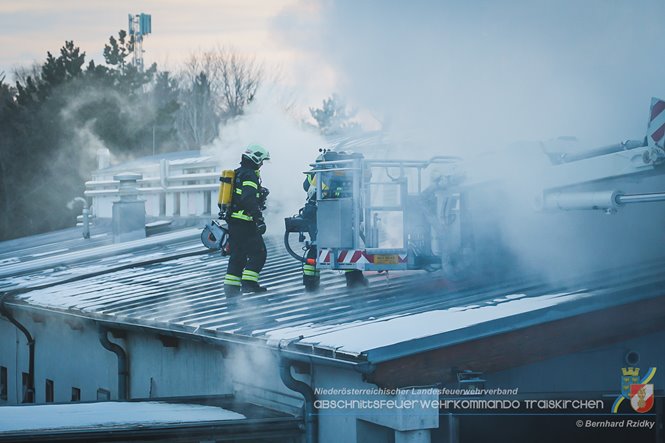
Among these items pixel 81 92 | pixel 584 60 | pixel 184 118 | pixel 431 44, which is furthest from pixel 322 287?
pixel 184 118

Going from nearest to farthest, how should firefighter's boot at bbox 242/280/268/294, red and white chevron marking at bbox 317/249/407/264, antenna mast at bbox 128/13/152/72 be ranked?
red and white chevron marking at bbox 317/249/407/264 < firefighter's boot at bbox 242/280/268/294 < antenna mast at bbox 128/13/152/72

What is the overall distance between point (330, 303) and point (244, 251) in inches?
53.5

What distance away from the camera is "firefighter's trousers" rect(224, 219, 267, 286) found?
432 inches

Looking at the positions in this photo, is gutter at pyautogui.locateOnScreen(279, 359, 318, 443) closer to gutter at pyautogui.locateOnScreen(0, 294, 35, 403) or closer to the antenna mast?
gutter at pyautogui.locateOnScreen(0, 294, 35, 403)

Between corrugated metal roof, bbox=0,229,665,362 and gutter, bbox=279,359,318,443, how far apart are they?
0.20 m

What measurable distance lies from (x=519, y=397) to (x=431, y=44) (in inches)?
185

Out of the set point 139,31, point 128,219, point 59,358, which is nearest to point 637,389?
point 59,358

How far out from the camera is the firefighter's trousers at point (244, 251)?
432 inches

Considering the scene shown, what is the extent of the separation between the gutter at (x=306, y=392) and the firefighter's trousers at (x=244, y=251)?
2795 millimetres

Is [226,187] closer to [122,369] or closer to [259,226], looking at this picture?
[259,226]

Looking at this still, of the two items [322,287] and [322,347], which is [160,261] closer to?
[322,287]

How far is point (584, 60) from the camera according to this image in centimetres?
1027

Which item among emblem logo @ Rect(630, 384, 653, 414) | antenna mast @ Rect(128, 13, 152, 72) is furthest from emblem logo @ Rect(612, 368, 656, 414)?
antenna mast @ Rect(128, 13, 152, 72)

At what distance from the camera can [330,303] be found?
10117mm
